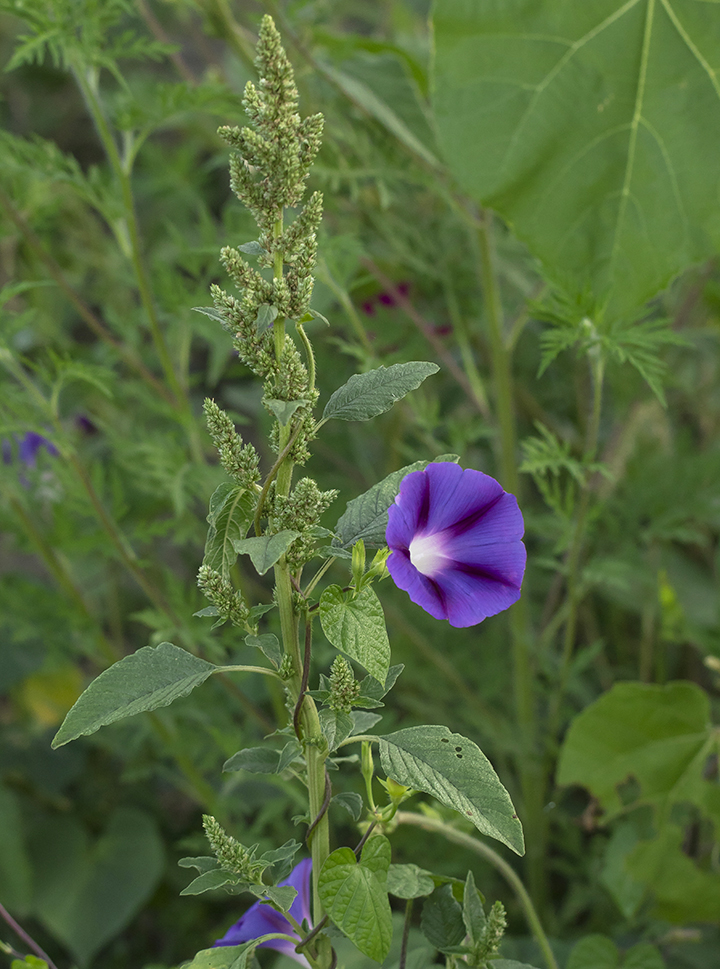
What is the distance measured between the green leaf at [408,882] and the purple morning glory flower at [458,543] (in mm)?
144

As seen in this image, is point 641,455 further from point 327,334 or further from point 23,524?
point 23,524

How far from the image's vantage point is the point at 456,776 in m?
0.35

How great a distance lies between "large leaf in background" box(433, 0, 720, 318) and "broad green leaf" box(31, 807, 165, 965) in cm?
94

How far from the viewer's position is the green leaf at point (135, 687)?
0.33 meters

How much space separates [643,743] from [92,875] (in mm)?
775

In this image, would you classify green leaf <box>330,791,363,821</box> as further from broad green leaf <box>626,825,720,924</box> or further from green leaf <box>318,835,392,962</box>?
broad green leaf <box>626,825,720,924</box>

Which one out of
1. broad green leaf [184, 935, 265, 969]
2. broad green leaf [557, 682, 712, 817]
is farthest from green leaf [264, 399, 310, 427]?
broad green leaf [557, 682, 712, 817]

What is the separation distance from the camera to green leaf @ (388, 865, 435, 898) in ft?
1.34

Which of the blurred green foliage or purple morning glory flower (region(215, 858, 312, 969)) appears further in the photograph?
the blurred green foliage

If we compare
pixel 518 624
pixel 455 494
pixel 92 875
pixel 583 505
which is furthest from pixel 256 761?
pixel 92 875

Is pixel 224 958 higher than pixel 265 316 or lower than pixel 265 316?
lower

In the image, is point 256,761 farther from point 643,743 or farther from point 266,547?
point 643,743

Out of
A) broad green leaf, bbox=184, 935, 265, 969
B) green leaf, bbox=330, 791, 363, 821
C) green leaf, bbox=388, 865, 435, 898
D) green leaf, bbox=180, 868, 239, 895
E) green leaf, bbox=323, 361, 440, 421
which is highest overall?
green leaf, bbox=323, 361, 440, 421

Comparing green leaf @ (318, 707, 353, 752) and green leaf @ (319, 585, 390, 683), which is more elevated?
green leaf @ (319, 585, 390, 683)
